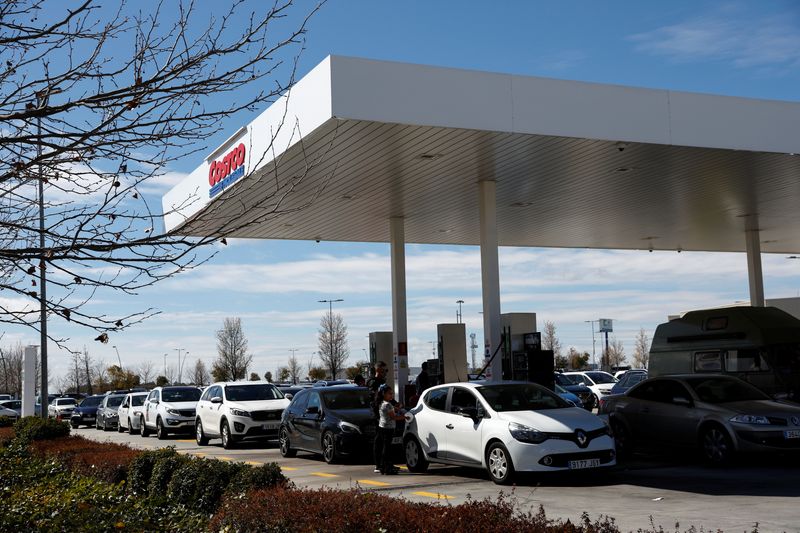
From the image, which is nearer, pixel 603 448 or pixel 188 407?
pixel 603 448

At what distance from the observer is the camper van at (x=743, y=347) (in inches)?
715

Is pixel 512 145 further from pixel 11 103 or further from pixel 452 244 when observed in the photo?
pixel 452 244

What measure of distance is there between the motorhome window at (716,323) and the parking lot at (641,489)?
132 inches

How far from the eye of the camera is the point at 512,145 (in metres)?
17.7

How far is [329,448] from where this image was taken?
17500 millimetres

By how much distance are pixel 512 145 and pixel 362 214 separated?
8.61 meters

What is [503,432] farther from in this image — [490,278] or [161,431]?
[161,431]

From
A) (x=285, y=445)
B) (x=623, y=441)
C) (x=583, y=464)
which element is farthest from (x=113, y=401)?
(x=583, y=464)

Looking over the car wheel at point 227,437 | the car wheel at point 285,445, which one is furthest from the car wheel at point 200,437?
the car wheel at point 285,445

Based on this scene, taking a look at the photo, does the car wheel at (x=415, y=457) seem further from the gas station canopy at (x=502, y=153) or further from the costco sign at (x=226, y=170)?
the costco sign at (x=226, y=170)

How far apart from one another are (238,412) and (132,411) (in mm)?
11180

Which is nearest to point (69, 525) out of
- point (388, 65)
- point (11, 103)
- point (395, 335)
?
point (11, 103)

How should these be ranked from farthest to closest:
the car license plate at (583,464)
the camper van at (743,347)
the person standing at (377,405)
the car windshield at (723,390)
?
the camper van at (743,347) < the car windshield at (723,390) < the person standing at (377,405) < the car license plate at (583,464)

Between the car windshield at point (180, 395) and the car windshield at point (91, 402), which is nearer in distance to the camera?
the car windshield at point (180, 395)
